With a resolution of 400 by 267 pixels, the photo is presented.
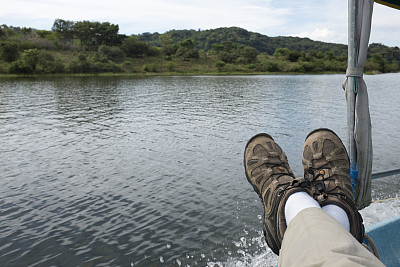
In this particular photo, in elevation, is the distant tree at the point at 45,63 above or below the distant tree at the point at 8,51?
below

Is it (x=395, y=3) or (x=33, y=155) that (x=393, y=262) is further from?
(x=33, y=155)

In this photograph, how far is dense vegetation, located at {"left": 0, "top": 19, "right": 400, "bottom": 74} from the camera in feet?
242

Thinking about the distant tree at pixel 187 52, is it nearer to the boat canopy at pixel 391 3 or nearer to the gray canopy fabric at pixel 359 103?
the boat canopy at pixel 391 3

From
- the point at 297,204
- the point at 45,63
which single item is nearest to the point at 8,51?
the point at 45,63

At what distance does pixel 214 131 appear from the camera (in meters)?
15.3

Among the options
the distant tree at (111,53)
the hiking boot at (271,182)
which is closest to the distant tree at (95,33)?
the distant tree at (111,53)

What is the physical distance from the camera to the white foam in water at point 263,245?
4.80 m

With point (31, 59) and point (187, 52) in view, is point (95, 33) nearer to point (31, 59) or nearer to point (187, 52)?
point (187, 52)

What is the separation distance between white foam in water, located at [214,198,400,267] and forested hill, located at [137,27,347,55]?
168744mm

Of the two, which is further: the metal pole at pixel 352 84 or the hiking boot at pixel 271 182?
the metal pole at pixel 352 84

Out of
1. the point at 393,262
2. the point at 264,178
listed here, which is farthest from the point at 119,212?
the point at 393,262

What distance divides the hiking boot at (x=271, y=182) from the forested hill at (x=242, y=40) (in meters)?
171

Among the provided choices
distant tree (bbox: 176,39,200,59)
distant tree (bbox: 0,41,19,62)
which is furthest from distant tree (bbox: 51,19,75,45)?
distant tree (bbox: 176,39,200,59)

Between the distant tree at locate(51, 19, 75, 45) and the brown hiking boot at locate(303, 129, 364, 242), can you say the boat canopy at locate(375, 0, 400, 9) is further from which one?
the distant tree at locate(51, 19, 75, 45)
